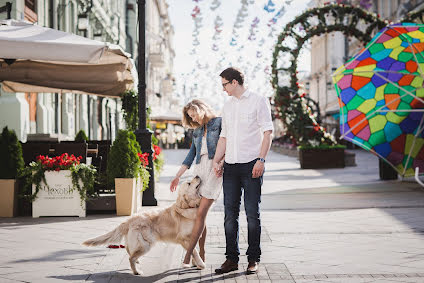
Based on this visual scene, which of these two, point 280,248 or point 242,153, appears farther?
point 280,248

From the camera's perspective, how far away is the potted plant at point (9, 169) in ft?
29.6

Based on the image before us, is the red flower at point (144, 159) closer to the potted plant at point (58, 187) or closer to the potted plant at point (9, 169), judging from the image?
the potted plant at point (58, 187)

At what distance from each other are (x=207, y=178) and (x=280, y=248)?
1480 mm

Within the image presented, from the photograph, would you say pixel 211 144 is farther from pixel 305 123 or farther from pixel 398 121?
pixel 305 123

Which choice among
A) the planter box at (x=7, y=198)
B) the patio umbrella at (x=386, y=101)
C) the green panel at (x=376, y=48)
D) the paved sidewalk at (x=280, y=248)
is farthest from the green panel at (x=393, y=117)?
the planter box at (x=7, y=198)

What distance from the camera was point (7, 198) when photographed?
9023 millimetres

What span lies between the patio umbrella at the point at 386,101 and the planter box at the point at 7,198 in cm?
696

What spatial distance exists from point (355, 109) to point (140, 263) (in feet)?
28.0

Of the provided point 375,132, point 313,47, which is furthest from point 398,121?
point 313,47

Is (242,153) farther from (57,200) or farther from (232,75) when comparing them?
(57,200)

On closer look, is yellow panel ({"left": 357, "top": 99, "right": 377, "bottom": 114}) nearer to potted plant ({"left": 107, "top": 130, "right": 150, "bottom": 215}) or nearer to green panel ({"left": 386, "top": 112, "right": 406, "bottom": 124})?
green panel ({"left": 386, "top": 112, "right": 406, "bottom": 124})

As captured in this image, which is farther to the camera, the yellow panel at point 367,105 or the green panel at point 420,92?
the yellow panel at point 367,105

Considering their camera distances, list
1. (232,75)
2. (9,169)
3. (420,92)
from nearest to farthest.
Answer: (232,75)
(9,169)
(420,92)

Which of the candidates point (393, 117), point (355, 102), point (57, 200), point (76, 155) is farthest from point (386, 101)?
point (57, 200)
